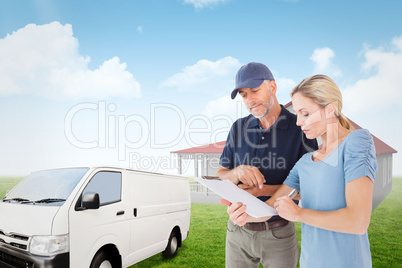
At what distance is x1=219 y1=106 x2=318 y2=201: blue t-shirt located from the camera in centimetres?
224

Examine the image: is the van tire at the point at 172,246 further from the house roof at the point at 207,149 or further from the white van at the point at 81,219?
the house roof at the point at 207,149

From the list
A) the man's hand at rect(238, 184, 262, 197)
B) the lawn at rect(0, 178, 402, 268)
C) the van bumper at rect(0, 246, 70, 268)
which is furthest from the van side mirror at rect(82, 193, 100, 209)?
the lawn at rect(0, 178, 402, 268)

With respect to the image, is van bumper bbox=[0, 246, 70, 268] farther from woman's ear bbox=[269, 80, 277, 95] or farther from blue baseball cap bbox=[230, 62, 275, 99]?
woman's ear bbox=[269, 80, 277, 95]

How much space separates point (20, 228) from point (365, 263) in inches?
146

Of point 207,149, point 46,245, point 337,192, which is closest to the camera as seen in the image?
point 337,192

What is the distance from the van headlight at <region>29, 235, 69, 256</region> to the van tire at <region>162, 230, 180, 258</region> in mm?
3123

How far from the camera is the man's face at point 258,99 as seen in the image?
2.26 m

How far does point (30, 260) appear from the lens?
3520 millimetres

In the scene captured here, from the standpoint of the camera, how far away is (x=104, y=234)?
4227mm

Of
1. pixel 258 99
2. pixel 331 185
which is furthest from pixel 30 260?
pixel 331 185

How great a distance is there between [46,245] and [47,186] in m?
1.04

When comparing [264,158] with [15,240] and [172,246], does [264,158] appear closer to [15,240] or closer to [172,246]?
[15,240]

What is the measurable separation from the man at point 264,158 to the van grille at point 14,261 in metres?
2.60

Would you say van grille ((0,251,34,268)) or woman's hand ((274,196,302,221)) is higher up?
woman's hand ((274,196,302,221))
